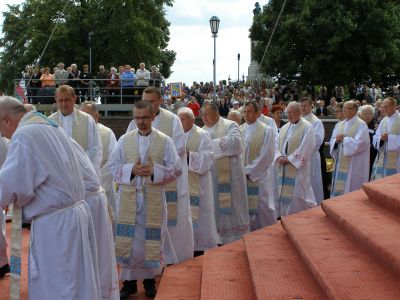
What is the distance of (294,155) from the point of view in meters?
10.8

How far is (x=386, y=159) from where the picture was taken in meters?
11.7

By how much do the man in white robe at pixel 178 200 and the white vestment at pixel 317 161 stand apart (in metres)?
4.10

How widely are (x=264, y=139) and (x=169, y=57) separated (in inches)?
1545

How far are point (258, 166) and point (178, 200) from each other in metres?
2.41

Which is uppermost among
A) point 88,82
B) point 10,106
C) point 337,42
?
point 337,42

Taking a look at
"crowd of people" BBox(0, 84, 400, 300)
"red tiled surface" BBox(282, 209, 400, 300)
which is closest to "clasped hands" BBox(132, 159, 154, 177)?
"crowd of people" BBox(0, 84, 400, 300)

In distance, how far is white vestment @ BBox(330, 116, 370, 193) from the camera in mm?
11383

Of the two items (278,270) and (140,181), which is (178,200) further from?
(278,270)

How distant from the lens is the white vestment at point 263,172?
10242mm

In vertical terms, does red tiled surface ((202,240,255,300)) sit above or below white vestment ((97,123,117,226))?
below

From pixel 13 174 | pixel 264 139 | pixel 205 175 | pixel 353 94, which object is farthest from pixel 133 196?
pixel 353 94

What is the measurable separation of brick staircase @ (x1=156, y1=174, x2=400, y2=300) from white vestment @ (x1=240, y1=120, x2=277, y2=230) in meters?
1.59

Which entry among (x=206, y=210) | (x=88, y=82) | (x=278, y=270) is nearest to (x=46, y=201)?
(x=278, y=270)

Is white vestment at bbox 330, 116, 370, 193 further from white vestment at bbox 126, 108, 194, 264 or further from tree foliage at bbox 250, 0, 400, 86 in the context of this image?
tree foliage at bbox 250, 0, 400, 86
